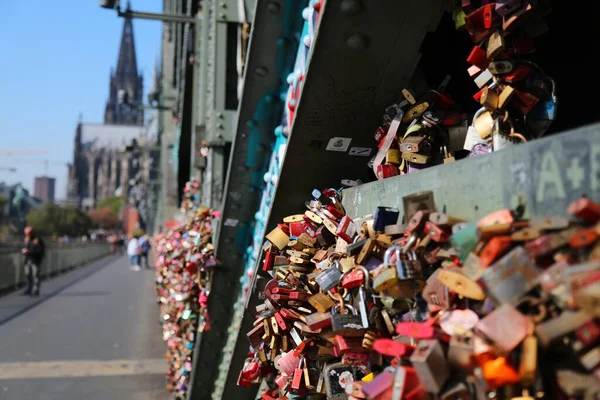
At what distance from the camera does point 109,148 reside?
443 feet

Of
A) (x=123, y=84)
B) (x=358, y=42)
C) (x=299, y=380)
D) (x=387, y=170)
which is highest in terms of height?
(x=123, y=84)

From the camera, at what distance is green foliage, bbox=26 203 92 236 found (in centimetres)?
9524

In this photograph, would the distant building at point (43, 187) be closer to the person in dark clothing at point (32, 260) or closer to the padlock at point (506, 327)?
the person in dark clothing at point (32, 260)

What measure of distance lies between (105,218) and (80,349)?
121m

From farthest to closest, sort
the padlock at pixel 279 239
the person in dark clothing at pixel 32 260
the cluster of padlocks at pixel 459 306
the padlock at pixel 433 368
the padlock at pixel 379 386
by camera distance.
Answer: the person in dark clothing at pixel 32 260 → the padlock at pixel 279 239 → the padlock at pixel 379 386 → the padlock at pixel 433 368 → the cluster of padlocks at pixel 459 306

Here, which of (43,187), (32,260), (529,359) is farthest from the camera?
(43,187)

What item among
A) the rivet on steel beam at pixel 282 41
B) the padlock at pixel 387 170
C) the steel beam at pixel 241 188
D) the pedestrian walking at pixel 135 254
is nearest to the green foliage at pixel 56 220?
the pedestrian walking at pixel 135 254

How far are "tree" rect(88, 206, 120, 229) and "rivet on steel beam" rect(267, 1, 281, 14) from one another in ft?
408

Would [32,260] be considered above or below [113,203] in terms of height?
above

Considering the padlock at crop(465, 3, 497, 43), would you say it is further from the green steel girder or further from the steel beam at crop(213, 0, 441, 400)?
the green steel girder

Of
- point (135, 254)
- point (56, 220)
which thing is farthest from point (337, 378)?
point (56, 220)

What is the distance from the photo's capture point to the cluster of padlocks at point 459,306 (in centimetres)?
112

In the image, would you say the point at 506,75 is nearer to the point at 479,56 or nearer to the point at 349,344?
A: the point at 479,56

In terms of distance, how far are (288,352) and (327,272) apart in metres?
0.53
